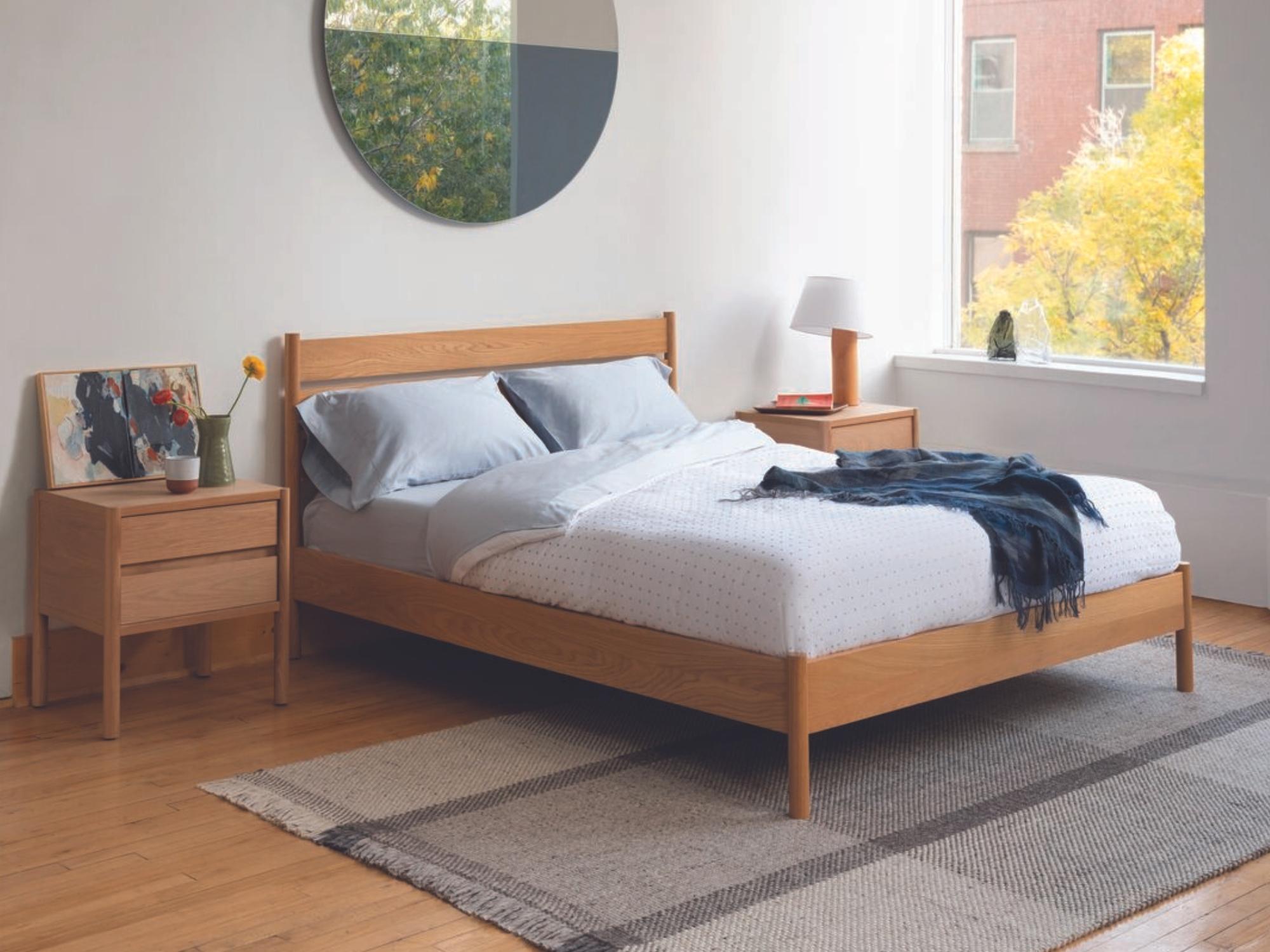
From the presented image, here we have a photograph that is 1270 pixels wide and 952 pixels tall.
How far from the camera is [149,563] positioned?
3611mm

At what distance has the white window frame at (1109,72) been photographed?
5289 millimetres

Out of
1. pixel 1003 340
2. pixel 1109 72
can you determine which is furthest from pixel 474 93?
pixel 1109 72

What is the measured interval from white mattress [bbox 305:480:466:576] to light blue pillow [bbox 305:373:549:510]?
4 cm

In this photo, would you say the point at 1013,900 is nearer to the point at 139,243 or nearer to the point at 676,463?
the point at 676,463

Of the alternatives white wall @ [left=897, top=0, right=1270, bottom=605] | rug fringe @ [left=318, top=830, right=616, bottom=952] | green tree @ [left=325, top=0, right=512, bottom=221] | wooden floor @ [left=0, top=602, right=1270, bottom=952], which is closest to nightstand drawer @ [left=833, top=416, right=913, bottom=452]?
white wall @ [left=897, top=0, right=1270, bottom=605]

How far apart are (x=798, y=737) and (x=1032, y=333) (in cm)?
307

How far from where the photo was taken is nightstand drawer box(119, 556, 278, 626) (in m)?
3.57

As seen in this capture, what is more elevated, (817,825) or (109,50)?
(109,50)

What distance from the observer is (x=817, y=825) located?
3006 millimetres

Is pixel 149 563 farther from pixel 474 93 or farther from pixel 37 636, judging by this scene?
pixel 474 93

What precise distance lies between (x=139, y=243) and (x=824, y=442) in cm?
230

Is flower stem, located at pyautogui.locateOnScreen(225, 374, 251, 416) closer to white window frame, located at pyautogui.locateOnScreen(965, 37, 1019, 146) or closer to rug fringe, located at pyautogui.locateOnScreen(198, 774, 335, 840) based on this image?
rug fringe, located at pyautogui.locateOnScreen(198, 774, 335, 840)

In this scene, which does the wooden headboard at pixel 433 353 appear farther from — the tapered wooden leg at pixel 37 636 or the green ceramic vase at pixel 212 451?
the tapered wooden leg at pixel 37 636

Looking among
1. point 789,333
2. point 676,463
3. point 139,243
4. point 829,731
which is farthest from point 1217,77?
point 139,243
